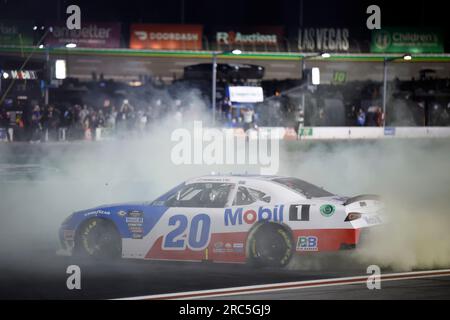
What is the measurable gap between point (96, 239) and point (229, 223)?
172 cm

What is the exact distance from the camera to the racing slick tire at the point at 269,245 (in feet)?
28.2

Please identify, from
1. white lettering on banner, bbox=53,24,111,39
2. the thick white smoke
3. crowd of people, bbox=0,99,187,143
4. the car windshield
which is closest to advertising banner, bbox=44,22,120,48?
white lettering on banner, bbox=53,24,111,39

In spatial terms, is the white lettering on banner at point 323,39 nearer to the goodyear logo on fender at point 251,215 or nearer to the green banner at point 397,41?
the green banner at point 397,41

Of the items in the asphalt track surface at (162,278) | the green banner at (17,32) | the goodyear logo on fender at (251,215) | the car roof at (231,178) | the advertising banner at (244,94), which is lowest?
the asphalt track surface at (162,278)

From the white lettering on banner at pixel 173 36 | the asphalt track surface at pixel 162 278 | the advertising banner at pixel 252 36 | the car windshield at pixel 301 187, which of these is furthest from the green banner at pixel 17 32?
the car windshield at pixel 301 187

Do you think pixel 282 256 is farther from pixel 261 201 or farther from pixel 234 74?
pixel 234 74

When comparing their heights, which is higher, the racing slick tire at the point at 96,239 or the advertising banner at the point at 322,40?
the advertising banner at the point at 322,40

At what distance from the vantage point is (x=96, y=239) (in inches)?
376

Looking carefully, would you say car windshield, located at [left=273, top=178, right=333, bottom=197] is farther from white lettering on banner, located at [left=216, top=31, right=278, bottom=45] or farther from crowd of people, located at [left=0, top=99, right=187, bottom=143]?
white lettering on banner, located at [left=216, top=31, right=278, bottom=45]

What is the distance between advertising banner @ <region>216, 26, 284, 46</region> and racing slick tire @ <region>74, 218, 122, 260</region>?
31.2 meters

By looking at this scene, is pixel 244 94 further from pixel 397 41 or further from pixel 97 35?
pixel 397 41

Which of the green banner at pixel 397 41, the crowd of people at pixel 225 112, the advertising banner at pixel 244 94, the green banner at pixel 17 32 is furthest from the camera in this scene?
the green banner at pixel 397 41

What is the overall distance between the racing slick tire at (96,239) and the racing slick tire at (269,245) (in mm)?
1685
